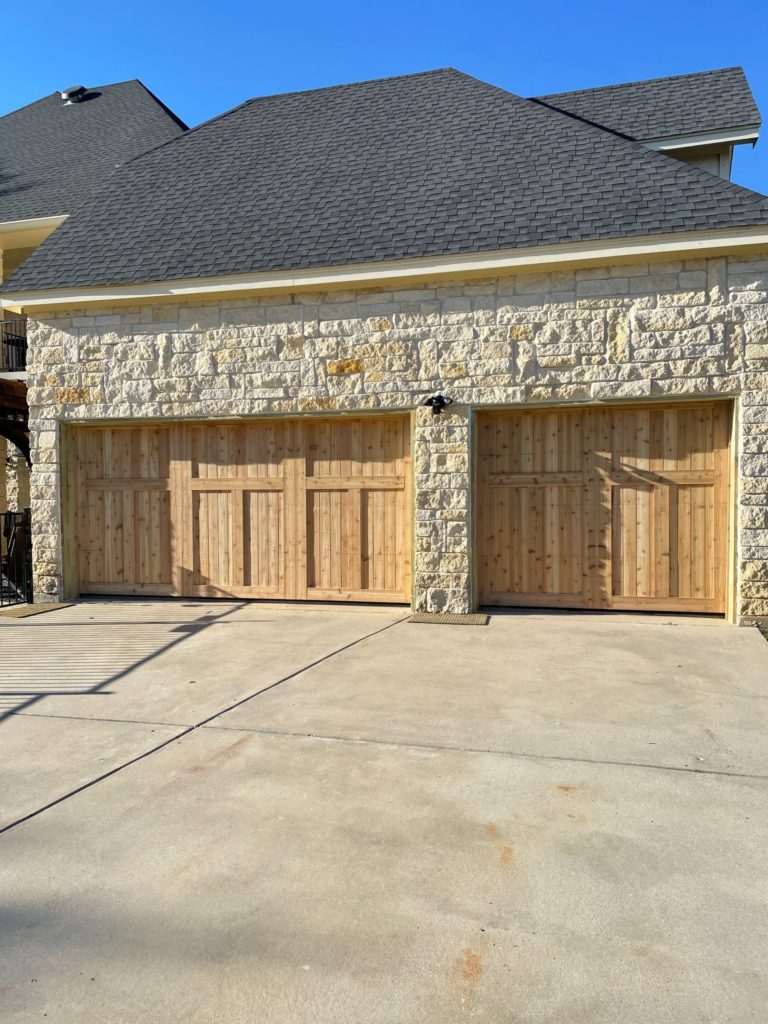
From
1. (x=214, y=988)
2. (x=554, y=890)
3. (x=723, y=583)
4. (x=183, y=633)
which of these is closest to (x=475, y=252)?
(x=723, y=583)

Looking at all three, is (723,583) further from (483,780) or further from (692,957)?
(692,957)

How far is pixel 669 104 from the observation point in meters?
10.1

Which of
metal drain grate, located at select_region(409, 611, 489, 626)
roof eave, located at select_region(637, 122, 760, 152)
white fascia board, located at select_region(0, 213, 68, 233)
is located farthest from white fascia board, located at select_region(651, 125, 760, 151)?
white fascia board, located at select_region(0, 213, 68, 233)

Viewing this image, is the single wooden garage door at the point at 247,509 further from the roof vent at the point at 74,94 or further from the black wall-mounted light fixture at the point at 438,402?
the roof vent at the point at 74,94

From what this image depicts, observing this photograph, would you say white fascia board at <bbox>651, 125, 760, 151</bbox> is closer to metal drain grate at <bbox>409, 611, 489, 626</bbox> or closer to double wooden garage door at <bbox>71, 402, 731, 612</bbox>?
double wooden garage door at <bbox>71, 402, 731, 612</bbox>

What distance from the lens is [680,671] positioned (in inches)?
213

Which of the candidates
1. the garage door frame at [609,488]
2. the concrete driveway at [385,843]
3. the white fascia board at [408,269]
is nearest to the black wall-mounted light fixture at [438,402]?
the garage door frame at [609,488]

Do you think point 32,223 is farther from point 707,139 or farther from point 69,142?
point 707,139

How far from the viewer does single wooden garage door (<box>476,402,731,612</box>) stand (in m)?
7.27

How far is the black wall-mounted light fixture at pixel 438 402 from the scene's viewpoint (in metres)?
7.44

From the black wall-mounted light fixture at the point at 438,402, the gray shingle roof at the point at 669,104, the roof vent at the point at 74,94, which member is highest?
the roof vent at the point at 74,94

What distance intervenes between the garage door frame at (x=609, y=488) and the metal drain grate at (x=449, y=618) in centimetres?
27

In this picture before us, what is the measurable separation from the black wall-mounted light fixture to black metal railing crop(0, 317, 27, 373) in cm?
781

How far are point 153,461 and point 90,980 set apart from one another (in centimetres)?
709
